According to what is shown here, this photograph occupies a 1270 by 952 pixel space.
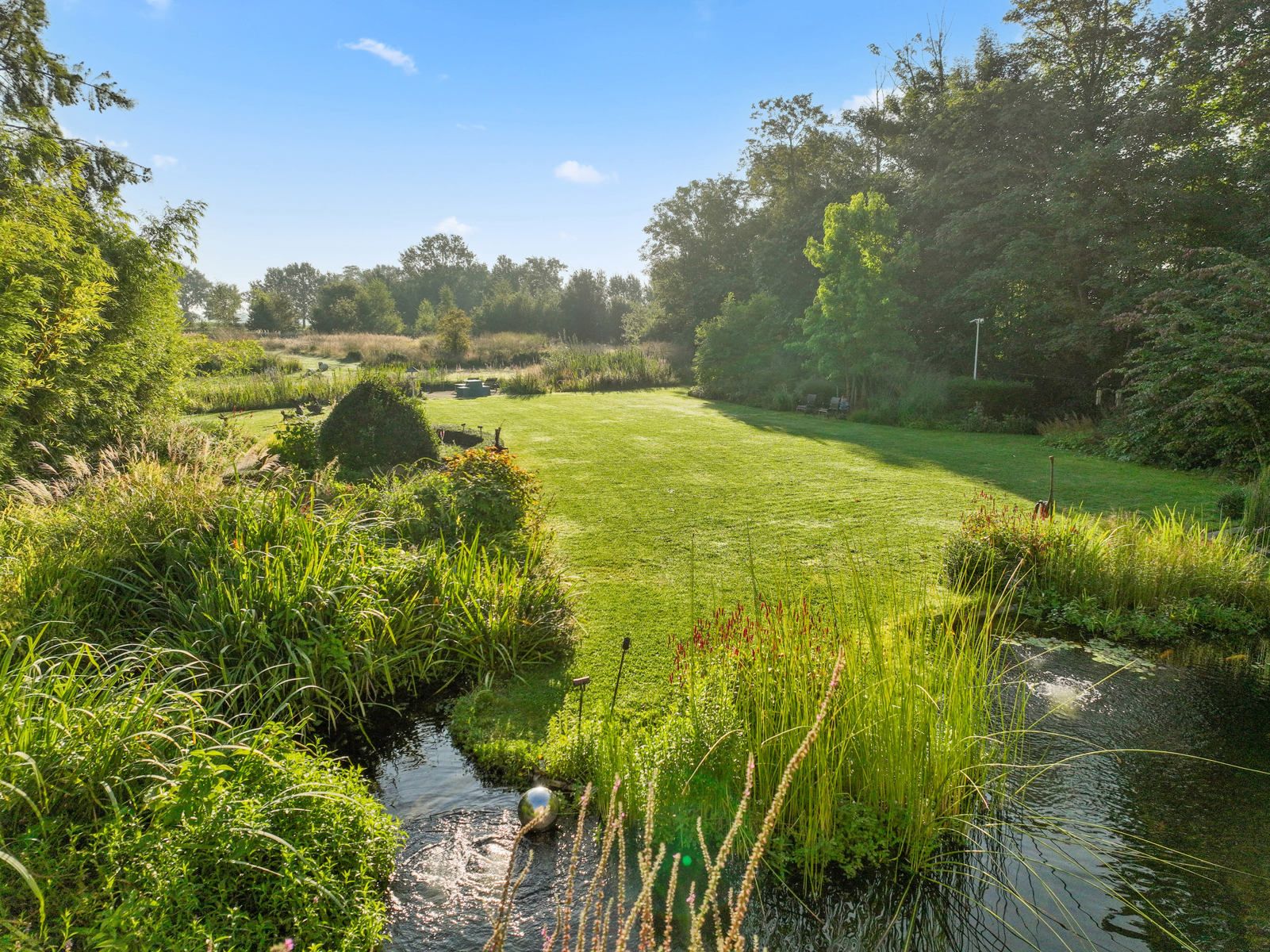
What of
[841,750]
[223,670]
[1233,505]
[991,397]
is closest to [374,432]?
[223,670]

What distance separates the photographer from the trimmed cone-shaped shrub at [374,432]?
9008mm

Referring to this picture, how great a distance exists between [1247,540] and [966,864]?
5.46m

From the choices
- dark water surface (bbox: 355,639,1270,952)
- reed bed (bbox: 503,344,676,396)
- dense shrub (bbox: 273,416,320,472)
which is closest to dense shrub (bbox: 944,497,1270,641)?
dark water surface (bbox: 355,639,1270,952)

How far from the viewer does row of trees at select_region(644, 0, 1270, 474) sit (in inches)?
542

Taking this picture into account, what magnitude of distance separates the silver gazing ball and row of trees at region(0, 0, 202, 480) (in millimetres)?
5283

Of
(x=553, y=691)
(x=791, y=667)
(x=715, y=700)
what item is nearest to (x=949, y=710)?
(x=791, y=667)

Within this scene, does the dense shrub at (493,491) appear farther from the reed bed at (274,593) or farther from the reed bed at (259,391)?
the reed bed at (259,391)

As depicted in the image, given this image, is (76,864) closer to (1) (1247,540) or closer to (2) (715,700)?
(2) (715,700)

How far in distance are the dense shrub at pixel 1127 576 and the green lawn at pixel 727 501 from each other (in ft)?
2.17

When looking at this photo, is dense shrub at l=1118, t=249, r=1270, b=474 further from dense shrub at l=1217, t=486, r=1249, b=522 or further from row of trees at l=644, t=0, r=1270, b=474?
dense shrub at l=1217, t=486, r=1249, b=522

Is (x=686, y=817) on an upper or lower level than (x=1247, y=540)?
lower

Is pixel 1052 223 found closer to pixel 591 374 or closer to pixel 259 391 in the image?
pixel 591 374

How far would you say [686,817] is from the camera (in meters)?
2.96

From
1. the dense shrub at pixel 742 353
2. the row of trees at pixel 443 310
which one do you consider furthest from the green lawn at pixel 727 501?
the row of trees at pixel 443 310
